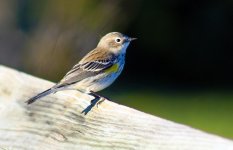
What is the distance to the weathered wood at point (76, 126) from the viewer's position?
3.07 meters

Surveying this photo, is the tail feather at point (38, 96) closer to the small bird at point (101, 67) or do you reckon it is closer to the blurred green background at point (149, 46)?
the small bird at point (101, 67)

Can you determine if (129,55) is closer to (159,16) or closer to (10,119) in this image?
(159,16)

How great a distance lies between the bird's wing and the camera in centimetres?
586

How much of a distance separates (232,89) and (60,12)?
3840 mm

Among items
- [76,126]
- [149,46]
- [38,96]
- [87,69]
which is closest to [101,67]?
[87,69]

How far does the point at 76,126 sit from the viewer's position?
3.62 m

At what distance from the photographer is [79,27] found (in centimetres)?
1489

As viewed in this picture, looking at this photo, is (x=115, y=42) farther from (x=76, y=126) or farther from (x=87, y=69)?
(x=76, y=126)

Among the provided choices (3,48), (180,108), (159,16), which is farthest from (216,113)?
(3,48)

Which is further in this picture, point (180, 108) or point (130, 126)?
point (180, 108)

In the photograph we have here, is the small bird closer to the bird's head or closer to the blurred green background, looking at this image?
the bird's head

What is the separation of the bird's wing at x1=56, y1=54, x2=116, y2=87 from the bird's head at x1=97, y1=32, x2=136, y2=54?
203mm

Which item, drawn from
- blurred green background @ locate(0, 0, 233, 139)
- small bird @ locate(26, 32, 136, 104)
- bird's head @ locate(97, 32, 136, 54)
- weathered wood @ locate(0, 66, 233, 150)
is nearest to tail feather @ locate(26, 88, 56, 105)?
weathered wood @ locate(0, 66, 233, 150)

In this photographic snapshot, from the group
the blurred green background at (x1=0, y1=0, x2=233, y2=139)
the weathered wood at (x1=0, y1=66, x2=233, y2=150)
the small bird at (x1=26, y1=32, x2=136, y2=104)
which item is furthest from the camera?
the blurred green background at (x1=0, y1=0, x2=233, y2=139)
